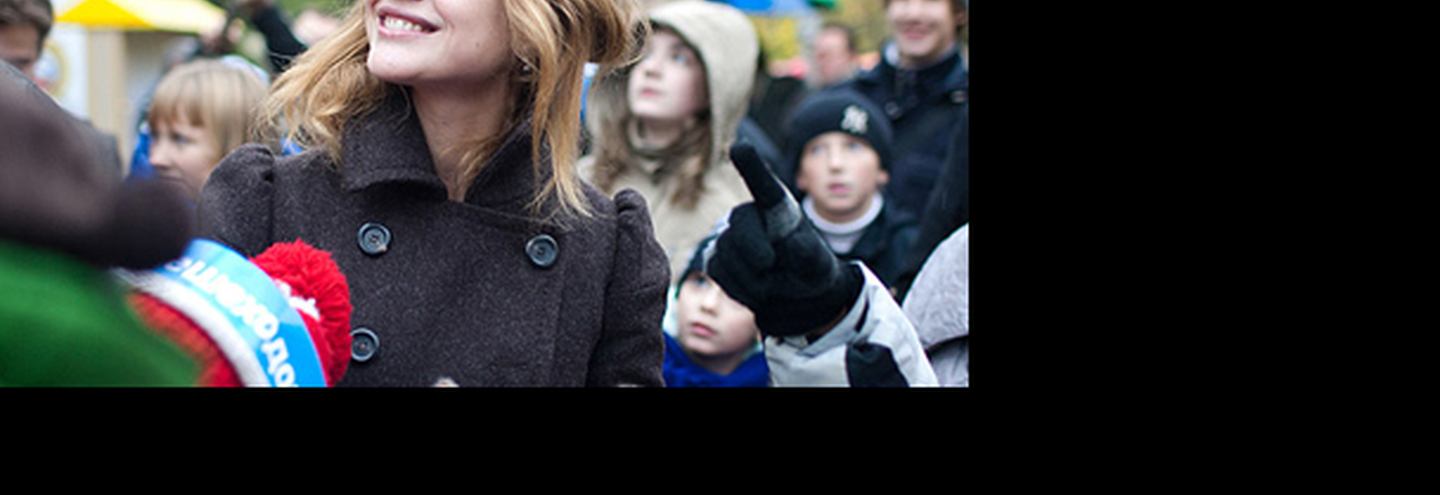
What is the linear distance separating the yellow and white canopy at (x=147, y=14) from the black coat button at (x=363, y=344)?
399cm

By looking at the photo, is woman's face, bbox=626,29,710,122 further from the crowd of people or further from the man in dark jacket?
the crowd of people

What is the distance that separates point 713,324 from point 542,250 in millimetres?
1505

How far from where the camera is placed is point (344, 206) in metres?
2.07

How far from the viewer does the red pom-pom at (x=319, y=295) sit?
1.66 metres

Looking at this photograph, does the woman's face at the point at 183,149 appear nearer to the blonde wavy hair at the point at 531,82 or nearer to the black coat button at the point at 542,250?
the blonde wavy hair at the point at 531,82

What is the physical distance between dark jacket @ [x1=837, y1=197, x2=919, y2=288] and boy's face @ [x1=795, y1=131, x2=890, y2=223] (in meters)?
0.07

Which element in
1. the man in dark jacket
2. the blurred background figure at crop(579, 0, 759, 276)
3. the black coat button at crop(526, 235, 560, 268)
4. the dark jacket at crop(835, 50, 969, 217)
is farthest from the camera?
the man in dark jacket

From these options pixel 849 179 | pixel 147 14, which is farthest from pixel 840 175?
pixel 147 14

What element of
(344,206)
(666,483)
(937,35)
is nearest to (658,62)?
(937,35)

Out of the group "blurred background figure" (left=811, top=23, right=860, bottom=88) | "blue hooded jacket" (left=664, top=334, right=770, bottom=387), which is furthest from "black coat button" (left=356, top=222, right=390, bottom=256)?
"blurred background figure" (left=811, top=23, right=860, bottom=88)

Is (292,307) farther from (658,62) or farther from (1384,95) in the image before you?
(658,62)

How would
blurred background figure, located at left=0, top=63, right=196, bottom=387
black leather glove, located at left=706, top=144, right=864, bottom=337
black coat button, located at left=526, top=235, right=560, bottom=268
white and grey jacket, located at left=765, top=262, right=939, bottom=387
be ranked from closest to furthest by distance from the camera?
blurred background figure, located at left=0, top=63, right=196, bottom=387 → black coat button, located at left=526, top=235, right=560, bottom=268 → black leather glove, located at left=706, top=144, right=864, bottom=337 → white and grey jacket, located at left=765, top=262, right=939, bottom=387

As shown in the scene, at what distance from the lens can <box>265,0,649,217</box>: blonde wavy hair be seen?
209cm

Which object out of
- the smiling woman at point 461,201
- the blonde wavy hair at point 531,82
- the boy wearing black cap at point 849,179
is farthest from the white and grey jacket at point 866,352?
the boy wearing black cap at point 849,179
